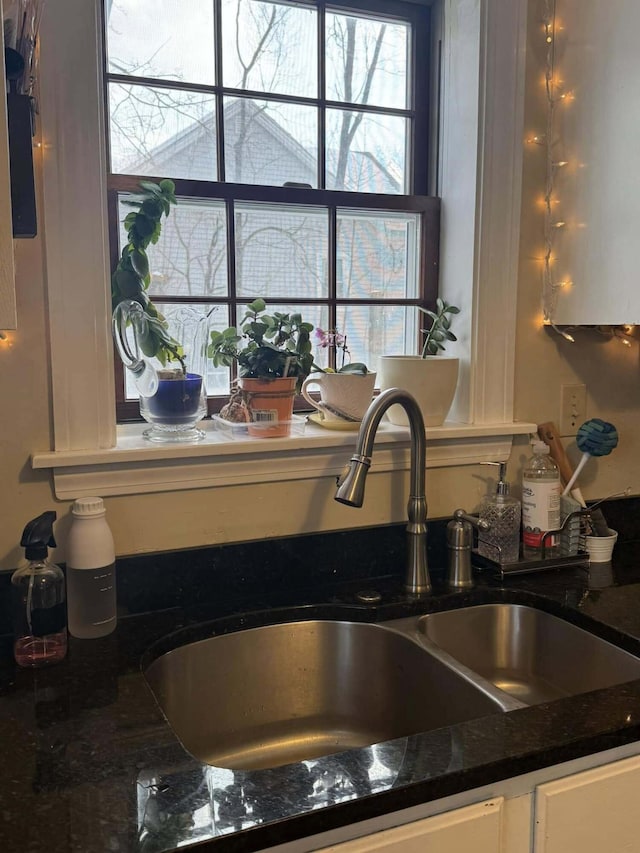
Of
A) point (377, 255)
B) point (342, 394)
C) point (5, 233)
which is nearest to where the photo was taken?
point (5, 233)

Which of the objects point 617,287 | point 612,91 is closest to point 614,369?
point 617,287

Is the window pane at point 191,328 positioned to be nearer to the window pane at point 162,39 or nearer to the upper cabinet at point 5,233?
the window pane at point 162,39

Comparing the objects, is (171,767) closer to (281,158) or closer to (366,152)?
(281,158)

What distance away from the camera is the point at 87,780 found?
0.82 meters

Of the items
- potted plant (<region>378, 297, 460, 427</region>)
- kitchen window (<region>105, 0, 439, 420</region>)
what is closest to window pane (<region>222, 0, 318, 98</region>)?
kitchen window (<region>105, 0, 439, 420</region>)

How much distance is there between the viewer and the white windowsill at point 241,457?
1.24m

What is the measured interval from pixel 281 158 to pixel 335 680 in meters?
1.04

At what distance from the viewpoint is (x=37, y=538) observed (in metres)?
1.10

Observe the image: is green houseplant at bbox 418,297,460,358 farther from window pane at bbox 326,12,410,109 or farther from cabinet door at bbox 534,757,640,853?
cabinet door at bbox 534,757,640,853

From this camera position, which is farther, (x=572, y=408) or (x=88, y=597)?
(x=572, y=408)

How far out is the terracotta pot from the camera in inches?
54.9

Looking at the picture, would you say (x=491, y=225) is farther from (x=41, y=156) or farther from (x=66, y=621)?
(x=66, y=621)

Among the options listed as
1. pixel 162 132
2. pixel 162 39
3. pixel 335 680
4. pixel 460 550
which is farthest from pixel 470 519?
pixel 162 39

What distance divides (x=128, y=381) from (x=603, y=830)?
1077mm
